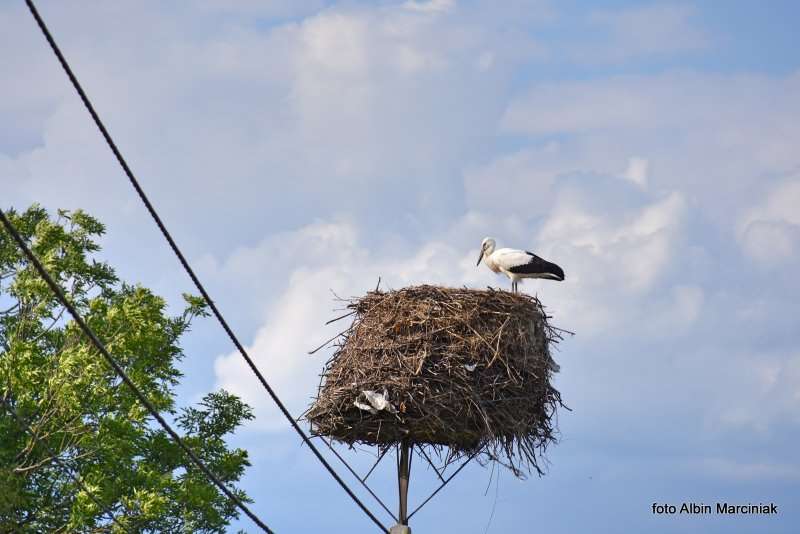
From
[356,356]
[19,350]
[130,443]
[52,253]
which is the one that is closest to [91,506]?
[130,443]

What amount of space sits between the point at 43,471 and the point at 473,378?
9.75 meters

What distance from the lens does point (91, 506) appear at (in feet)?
53.8

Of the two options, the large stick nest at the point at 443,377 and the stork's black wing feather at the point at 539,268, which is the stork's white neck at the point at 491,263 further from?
the large stick nest at the point at 443,377

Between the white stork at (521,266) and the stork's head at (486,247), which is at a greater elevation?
the stork's head at (486,247)

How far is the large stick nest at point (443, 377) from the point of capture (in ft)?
34.4

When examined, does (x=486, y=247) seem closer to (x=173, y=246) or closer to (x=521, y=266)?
(x=521, y=266)

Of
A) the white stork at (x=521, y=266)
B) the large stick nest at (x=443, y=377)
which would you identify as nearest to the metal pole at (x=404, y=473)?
the large stick nest at (x=443, y=377)

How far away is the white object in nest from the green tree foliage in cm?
683

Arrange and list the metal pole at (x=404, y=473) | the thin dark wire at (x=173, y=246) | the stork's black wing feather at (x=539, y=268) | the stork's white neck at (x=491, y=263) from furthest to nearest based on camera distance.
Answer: the stork's white neck at (x=491, y=263)
the stork's black wing feather at (x=539, y=268)
the metal pole at (x=404, y=473)
the thin dark wire at (x=173, y=246)

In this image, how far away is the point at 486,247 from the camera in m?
15.0

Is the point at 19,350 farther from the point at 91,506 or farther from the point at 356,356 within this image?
the point at 356,356

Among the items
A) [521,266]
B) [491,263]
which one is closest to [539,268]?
[521,266]

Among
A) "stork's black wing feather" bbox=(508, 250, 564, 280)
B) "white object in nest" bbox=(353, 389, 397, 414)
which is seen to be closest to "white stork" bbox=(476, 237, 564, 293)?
"stork's black wing feather" bbox=(508, 250, 564, 280)

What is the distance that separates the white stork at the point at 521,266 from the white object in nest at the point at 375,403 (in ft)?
12.5
